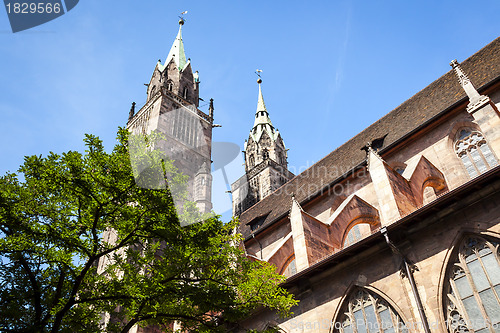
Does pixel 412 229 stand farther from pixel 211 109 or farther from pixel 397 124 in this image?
pixel 211 109

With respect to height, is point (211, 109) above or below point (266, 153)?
below

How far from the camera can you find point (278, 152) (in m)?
47.7

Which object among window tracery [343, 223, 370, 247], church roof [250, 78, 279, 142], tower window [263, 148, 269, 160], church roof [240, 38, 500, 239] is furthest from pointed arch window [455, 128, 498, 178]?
church roof [250, 78, 279, 142]

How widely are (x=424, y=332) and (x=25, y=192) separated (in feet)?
28.8

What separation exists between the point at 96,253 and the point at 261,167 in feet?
119

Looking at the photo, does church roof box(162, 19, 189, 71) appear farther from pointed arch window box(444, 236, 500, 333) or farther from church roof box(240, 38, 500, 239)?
pointed arch window box(444, 236, 500, 333)

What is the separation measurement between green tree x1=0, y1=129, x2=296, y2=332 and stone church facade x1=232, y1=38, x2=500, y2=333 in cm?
207

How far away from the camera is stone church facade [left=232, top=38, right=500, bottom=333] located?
8.63 metres

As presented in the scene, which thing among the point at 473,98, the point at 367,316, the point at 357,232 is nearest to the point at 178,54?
the point at 357,232

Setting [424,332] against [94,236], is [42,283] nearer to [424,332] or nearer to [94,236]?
[94,236]

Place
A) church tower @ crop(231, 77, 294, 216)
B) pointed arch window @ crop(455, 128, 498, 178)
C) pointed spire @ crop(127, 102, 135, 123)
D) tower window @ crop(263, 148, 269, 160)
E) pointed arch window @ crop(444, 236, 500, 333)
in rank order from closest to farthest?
pointed arch window @ crop(444, 236, 500, 333)
pointed arch window @ crop(455, 128, 498, 178)
pointed spire @ crop(127, 102, 135, 123)
church tower @ crop(231, 77, 294, 216)
tower window @ crop(263, 148, 269, 160)

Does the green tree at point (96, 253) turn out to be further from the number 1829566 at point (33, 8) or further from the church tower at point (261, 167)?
the church tower at point (261, 167)

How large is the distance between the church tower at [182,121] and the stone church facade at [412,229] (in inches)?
543

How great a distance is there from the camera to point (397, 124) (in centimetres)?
1645
